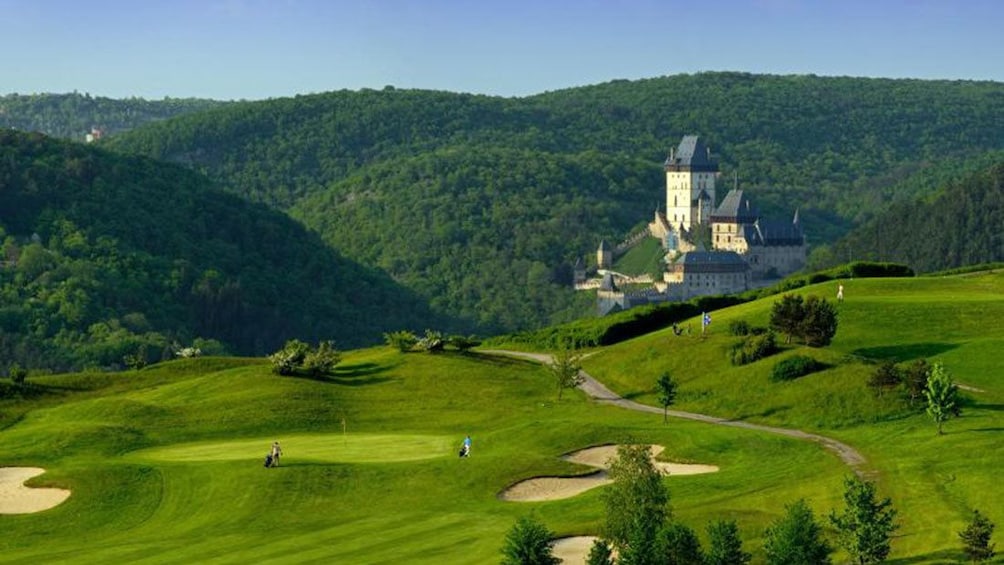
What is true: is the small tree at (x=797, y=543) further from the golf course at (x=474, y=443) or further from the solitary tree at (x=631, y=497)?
the golf course at (x=474, y=443)

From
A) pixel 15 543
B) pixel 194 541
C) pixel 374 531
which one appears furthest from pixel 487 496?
pixel 15 543

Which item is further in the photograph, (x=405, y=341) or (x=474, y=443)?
(x=405, y=341)

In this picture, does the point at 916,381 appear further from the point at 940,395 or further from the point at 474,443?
the point at 474,443

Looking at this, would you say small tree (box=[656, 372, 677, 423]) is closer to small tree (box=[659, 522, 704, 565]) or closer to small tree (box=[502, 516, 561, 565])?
small tree (box=[659, 522, 704, 565])

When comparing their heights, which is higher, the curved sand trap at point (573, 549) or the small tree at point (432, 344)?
the small tree at point (432, 344)

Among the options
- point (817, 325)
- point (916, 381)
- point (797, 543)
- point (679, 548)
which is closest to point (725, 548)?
point (679, 548)

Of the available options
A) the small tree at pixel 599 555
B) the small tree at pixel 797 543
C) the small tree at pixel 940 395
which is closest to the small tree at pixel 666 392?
the small tree at pixel 940 395

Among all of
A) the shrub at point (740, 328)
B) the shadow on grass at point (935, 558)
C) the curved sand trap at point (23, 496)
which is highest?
the shrub at point (740, 328)

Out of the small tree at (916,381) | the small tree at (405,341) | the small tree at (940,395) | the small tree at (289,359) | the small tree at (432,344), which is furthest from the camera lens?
the small tree at (405,341)
